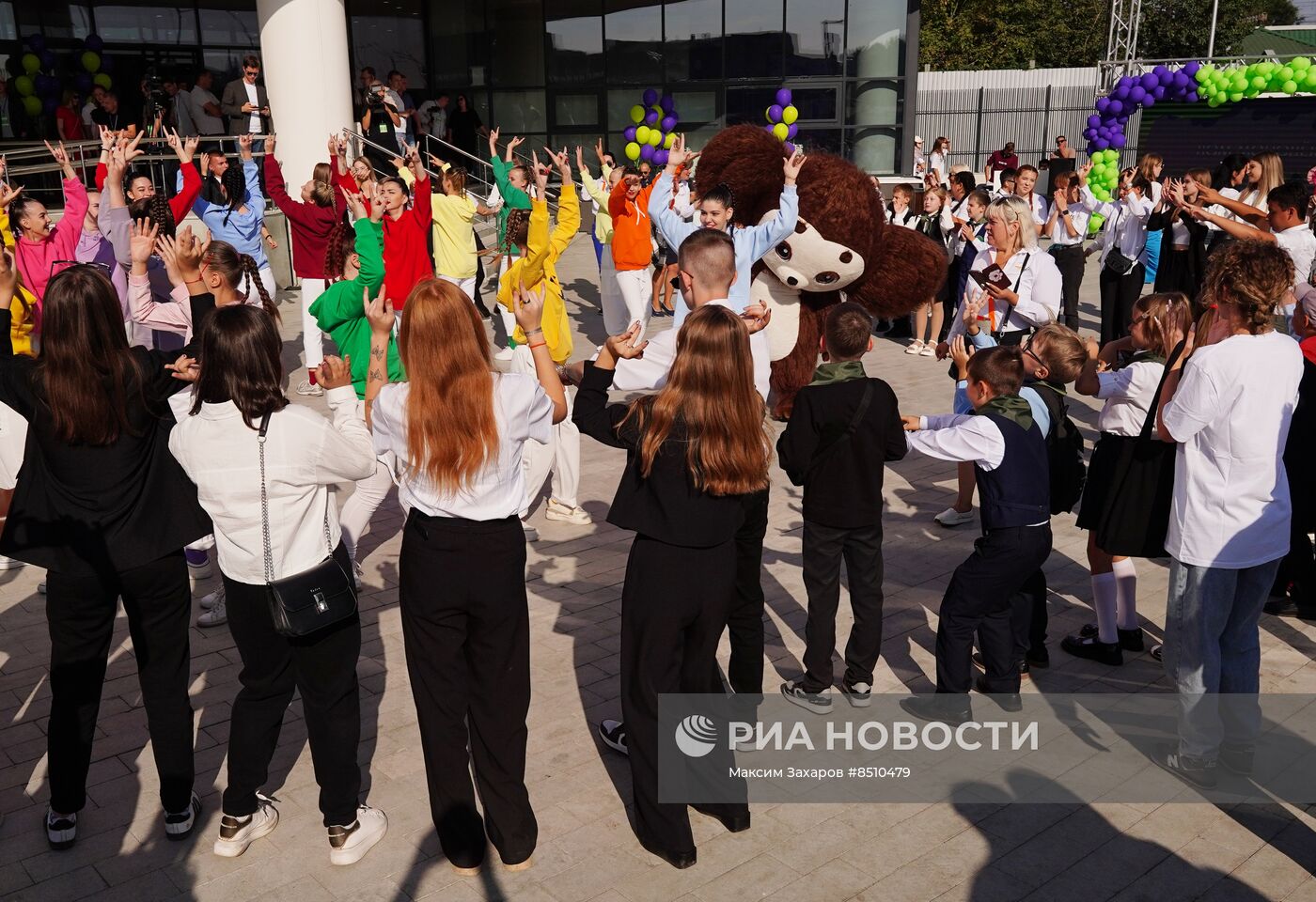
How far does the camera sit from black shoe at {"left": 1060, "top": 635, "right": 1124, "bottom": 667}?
17.1 feet

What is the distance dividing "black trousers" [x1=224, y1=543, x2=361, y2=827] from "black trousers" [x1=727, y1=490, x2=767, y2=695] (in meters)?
1.39

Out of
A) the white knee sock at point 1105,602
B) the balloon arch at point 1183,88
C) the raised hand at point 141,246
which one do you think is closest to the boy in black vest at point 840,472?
the white knee sock at point 1105,602

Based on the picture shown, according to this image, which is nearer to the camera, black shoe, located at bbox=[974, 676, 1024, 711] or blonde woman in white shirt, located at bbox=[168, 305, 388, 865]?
blonde woman in white shirt, located at bbox=[168, 305, 388, 865]

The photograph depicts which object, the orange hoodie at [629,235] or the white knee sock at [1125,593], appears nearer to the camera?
the white knee sock at [1125,593]

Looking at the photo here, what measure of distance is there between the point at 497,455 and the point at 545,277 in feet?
14.5

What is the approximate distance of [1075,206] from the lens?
11.7 m

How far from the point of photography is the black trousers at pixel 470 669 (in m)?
3.50

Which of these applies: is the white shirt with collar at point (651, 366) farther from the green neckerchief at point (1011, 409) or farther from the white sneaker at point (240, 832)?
the white sneaker at point (240, 832)

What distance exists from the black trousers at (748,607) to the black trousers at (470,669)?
938mm

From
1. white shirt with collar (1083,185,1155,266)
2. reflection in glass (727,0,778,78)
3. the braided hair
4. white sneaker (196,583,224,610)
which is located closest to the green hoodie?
the braided hair

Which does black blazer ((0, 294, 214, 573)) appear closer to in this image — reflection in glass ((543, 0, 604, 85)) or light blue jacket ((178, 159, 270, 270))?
light blue jacket ((178, 159, 270, 270))

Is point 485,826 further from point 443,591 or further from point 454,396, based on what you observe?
point 454,396

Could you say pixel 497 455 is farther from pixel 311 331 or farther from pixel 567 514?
pixel 311 331

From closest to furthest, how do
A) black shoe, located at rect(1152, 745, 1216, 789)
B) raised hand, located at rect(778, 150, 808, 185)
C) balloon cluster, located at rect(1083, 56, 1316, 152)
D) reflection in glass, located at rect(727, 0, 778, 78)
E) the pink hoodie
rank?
1. black shoe, located at rect(1152, 745, 1216, 789)
2. raised hand, located at rect(778, 150, 808, 185)
3. the pink hoodie
4. balloon cluster, located at rect(1083, 56, 1316, 152)
5. reflection in glass, located at rect(727, 0, 778, 78)
